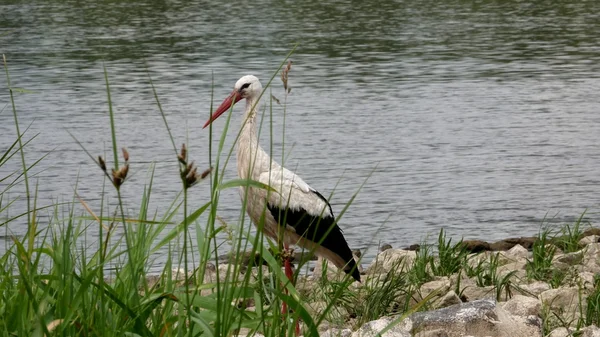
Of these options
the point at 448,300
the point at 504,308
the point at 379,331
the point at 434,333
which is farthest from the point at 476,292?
the point at 379,331

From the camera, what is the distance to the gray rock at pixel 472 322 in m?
4.34

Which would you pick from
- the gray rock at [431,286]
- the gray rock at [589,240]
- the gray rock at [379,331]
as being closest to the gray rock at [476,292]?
the gray rock at [431,286]

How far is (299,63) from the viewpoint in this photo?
57.3ft

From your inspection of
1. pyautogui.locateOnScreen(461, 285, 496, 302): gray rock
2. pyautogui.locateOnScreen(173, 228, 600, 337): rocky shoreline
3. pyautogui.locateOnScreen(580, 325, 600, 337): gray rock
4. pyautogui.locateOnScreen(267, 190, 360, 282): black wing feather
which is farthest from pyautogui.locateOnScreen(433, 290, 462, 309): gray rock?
pyautogui.locateOnScreen(580, 325, 600, 337): gray rock

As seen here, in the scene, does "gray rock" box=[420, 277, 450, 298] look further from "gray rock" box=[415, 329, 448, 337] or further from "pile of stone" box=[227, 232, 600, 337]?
"gray rock" box=[415, 329, 448, 337]

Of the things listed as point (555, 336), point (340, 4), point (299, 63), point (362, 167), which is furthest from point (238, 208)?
point (340, 4)

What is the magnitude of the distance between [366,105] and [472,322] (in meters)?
9.28

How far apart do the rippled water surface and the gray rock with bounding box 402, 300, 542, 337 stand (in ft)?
1.46

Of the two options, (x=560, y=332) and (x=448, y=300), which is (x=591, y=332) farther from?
(x=448, y=300)

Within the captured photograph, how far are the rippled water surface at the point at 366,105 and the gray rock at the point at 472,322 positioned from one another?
45 centimetres

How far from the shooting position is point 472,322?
4.37m

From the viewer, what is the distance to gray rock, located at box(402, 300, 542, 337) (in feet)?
14.2

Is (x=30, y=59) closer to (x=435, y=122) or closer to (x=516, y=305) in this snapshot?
(x=435, y=122)

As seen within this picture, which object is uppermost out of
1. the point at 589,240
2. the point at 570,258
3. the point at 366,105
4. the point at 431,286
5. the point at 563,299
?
the point at 563,299
